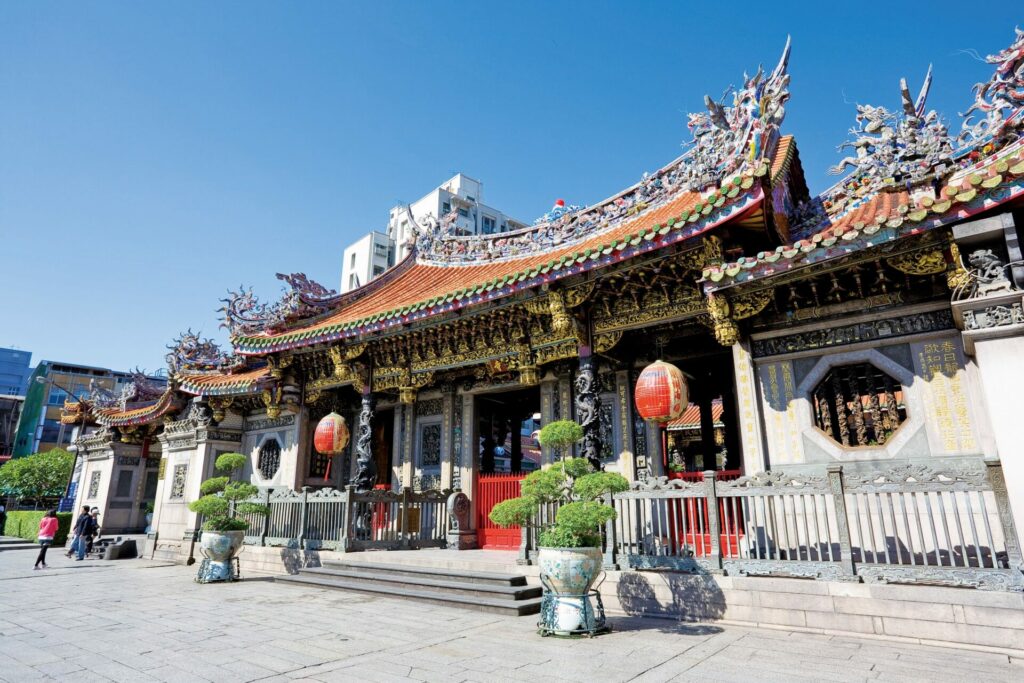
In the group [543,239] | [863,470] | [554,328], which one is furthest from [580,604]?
[543,239]

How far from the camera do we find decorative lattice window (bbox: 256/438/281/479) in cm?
1404

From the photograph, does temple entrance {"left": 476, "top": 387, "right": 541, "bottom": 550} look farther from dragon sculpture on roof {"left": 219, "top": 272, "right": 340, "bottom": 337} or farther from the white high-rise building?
the white high-rise building

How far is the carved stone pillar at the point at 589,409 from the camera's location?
8.49 meters

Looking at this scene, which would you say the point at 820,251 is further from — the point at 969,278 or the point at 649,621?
the point at 649,621

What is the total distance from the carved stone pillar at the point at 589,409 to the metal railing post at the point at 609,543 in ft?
3.57

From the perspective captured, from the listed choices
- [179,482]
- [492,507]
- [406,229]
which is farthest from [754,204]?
[406,229]

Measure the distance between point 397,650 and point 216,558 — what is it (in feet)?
21.3

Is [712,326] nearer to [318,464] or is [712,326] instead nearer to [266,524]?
[266,524]

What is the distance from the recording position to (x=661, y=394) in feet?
24.7

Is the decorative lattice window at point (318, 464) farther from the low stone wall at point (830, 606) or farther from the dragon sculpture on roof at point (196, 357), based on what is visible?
the low stone wall at point (830, 606)

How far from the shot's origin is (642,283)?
8.59 metres

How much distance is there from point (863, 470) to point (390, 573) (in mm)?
6546

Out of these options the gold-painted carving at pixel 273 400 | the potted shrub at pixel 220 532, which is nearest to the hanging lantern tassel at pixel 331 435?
the potted shrub at pixel 220 532

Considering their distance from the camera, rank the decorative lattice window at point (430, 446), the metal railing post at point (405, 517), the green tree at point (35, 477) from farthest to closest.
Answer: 1. the green tree at point (35, 477)
2. the decorative lattice window at point (430, 446)
3. the metal railing post at point (405, 517)
